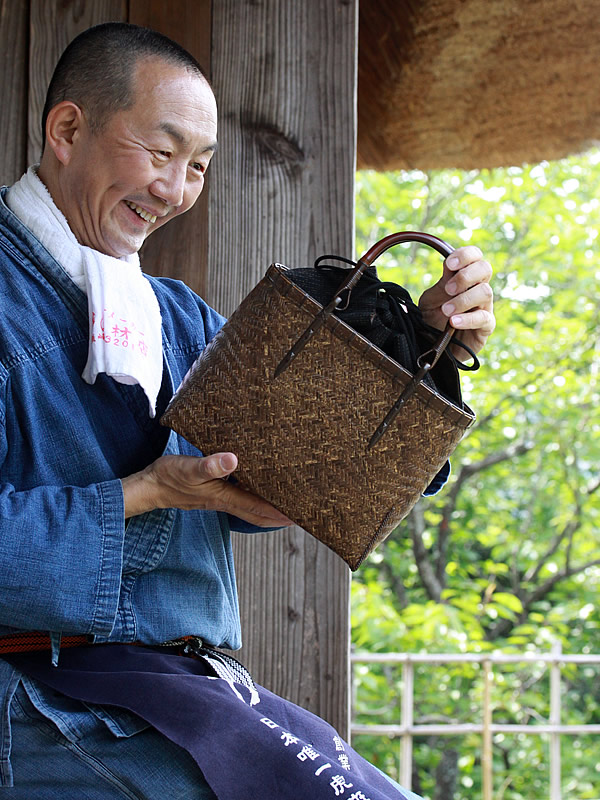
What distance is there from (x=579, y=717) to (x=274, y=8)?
5.11 m

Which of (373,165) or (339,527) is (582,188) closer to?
(373,165)

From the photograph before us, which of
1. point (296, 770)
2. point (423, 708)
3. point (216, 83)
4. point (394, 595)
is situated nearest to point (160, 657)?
point (296, 770)

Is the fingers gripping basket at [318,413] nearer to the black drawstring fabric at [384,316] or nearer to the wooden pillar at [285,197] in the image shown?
the black drawstring fabric at [384,316]

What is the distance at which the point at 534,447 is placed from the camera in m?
5.55

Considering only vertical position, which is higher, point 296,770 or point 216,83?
point 216,83

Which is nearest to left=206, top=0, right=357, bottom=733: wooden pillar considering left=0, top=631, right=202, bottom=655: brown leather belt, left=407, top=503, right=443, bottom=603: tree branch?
left=0, top=631, right=202, bottom=655: brown leather belt

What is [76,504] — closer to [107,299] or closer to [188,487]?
[188,487]

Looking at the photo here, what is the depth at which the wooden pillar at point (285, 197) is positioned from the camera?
57.1 inches

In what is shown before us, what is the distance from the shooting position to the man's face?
1047 mm

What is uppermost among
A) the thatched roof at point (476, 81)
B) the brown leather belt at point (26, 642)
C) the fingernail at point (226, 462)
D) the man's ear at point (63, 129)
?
the thatched roof at point (476, 81)

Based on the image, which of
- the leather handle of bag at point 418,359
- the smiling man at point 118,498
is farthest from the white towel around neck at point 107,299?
the leather handle of bag at point 418,359

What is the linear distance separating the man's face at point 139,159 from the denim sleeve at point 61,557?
34cm

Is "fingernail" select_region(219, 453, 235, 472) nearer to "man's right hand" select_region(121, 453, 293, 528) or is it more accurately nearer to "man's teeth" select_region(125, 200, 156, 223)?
"man's right hand" select_region(121, 453, 293, 528)

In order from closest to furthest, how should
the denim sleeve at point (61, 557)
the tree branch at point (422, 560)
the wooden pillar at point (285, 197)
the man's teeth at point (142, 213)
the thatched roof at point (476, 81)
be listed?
the denim sleeve at point (61, 557) → the man's teeth at point (142, 213) → the wooden pillar at point (285, 197) → the thatched roof at point (476, 81) → the tree branch at point (422, 560)
